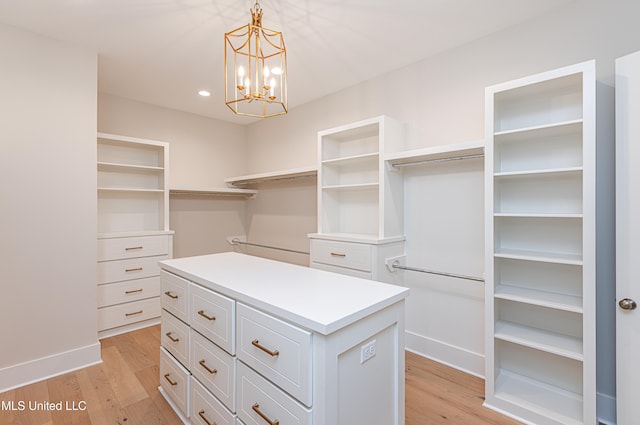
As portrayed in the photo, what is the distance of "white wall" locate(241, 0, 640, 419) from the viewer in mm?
1835

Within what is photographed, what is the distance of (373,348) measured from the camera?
1.29m

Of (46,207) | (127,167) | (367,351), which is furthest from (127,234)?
(367,351)

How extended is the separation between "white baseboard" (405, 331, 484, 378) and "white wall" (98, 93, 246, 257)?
301 cm

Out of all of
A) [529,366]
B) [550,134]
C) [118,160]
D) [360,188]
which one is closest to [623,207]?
[550,134]

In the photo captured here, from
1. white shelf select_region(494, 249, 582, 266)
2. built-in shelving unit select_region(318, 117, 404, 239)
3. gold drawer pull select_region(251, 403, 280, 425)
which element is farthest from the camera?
built-in shelving unit select_region(318, 117, 404, 239)

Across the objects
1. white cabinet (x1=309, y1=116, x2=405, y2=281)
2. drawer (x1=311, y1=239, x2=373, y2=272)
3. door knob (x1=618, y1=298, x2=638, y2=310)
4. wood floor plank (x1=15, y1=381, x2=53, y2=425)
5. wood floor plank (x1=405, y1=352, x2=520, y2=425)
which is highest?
white cabinet (x1=309, y1=116, x2=405, y2=281)

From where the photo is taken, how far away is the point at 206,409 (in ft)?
5.32

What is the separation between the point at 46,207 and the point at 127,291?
121cm

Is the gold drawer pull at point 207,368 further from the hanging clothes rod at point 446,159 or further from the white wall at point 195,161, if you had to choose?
the white wall at point 195,161

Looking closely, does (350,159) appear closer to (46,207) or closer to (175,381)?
(175,381)

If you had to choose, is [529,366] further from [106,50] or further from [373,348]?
[106,50]

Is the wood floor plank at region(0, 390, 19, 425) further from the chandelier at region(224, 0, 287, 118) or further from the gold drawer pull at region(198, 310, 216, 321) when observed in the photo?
the chandelier at region(224, 0, 287, 118)

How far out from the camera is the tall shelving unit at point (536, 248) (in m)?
1.86

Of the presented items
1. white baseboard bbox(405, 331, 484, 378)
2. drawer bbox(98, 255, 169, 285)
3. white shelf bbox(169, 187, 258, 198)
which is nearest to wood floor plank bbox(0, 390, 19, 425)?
Answer: drawer bbox(98, 255, 169, 285)
